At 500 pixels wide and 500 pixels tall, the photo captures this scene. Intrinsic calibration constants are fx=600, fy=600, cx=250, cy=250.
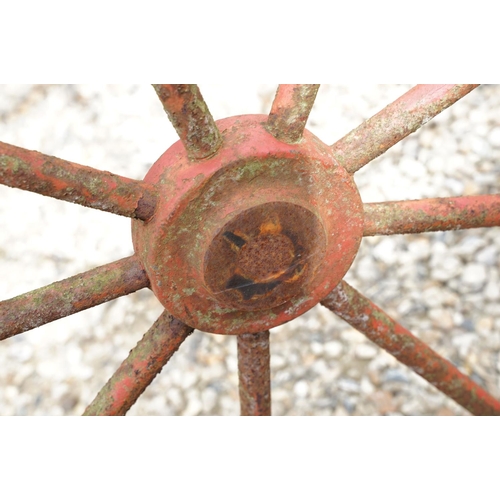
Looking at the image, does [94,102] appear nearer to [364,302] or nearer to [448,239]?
[448,239]

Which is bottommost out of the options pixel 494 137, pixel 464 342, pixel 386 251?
pixel 464 342

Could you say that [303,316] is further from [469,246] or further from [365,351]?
[469,246]

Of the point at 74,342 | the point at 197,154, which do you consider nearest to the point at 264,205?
the point at 197,154

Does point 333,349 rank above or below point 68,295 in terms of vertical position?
above

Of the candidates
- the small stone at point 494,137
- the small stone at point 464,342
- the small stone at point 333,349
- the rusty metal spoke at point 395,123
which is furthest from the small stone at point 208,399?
the small stone at point 494,137

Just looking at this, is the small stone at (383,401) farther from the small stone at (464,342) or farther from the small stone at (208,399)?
the small stone at (208,399)

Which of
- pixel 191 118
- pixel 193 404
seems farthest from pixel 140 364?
pixel 193 404

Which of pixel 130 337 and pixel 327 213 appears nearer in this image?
pixel 327 213
